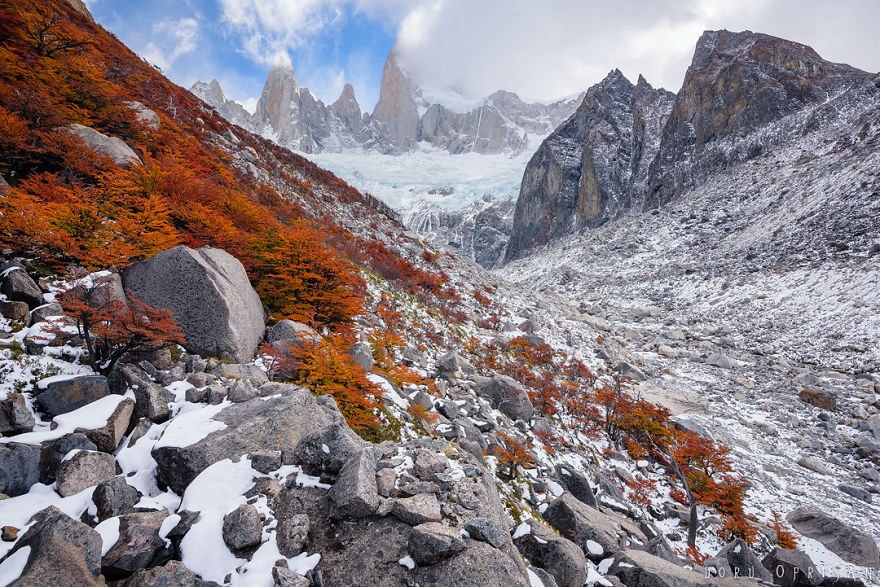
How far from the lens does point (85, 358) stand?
178 inches

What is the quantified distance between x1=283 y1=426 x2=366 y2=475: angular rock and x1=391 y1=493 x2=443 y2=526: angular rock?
2.32ft

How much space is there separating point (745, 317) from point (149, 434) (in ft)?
91.2

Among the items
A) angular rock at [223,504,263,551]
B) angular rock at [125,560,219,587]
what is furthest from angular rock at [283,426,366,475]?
angular rock at [125,560,219,587]

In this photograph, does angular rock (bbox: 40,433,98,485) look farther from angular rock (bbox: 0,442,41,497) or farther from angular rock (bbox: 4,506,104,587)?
angular rock (bbox: 4,506,104,587)

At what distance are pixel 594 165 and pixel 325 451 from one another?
257 ft

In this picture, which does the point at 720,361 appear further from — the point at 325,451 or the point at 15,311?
the point at 15,311

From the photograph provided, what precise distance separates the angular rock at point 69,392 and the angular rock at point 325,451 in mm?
2229

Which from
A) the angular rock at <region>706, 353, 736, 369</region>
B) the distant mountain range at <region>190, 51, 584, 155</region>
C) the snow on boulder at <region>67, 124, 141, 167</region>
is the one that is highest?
the distant mountain range at <region>190, 51, 584, 155</region>

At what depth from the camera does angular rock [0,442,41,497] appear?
10.2 ft

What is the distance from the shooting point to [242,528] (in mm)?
3127

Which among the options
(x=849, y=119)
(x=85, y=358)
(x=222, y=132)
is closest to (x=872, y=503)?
(x=85, y=358)

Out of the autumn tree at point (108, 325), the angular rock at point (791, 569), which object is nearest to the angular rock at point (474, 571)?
the autumn tree at point (108, 325)

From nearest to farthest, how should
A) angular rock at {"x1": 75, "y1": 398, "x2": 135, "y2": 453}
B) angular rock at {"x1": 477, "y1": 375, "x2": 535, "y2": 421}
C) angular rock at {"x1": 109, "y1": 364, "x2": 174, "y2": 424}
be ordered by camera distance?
angular rock at {"x1": 75, "y1": 398, "x2": 135, "y2": 453}, angular rock at {"x1": 109, "y1": 364, "x2": 174, "y2": 424}, angular rock at {"x1": 477, "y1": 375, "x2": 535, "y2": 421}

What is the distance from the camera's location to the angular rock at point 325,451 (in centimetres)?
384
